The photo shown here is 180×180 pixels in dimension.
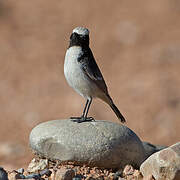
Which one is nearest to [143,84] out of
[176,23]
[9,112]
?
[9,112]

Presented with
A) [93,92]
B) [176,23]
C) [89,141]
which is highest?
[176,23]

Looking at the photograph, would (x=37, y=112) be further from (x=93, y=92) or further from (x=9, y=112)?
(x=93, y=92)

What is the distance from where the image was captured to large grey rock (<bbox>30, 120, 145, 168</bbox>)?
28.1 ft

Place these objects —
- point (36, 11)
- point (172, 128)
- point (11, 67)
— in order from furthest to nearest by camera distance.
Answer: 1. point (36, 11)
2. point (11, 67)
3. point (172, 128)

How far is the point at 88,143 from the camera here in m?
8.59

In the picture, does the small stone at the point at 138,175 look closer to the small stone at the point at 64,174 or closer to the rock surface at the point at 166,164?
the rock surface at the point at 166,164

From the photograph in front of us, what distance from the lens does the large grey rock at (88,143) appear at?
28.1 ft

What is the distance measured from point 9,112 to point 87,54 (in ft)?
32.9

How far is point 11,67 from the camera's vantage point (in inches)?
883

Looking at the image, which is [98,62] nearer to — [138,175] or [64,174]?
[138,175]

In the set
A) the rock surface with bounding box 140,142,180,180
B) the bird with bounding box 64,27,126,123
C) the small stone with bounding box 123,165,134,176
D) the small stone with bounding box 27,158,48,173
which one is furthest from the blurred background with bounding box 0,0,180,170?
the rock surface with bounding box 140,142,180,180

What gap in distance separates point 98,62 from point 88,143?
14862 mm

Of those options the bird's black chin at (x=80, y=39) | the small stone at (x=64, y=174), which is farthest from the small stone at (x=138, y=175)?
the bird's black chin at (x=80, y=39)

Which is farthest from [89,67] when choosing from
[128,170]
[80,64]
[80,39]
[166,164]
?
[166,164]
